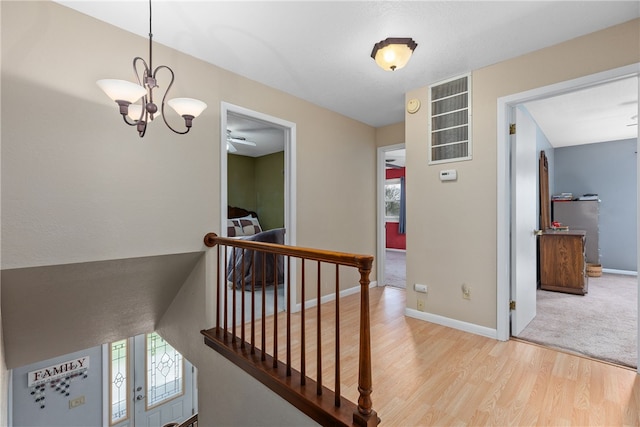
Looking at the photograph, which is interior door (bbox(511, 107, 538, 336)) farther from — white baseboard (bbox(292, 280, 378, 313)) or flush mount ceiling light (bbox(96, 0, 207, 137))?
flush mount ceiling light (bbox(96, 0, 207, 137))

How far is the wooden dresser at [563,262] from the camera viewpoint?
388 cm

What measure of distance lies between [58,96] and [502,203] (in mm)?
3355

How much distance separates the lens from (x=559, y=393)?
70.6 inches

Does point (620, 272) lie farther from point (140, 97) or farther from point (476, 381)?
point (140, 97)

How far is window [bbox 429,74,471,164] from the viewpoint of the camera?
2.73 meters

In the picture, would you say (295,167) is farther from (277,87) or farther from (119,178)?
(119,178)

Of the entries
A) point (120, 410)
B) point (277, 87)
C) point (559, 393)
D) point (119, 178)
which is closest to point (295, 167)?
point (277, 87)

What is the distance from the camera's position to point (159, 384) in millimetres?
4973

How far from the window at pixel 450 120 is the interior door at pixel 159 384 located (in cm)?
490

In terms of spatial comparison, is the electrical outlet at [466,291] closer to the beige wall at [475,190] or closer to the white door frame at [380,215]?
the beige wall at [475,190]

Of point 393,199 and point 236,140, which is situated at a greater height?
point 236,140

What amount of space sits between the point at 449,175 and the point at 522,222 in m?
0.80

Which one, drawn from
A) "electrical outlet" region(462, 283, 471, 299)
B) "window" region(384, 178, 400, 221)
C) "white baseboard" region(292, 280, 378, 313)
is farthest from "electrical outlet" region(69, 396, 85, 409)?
"window" region(384, 178, 400, 221)

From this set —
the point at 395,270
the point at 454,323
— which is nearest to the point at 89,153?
the point at 454,323
